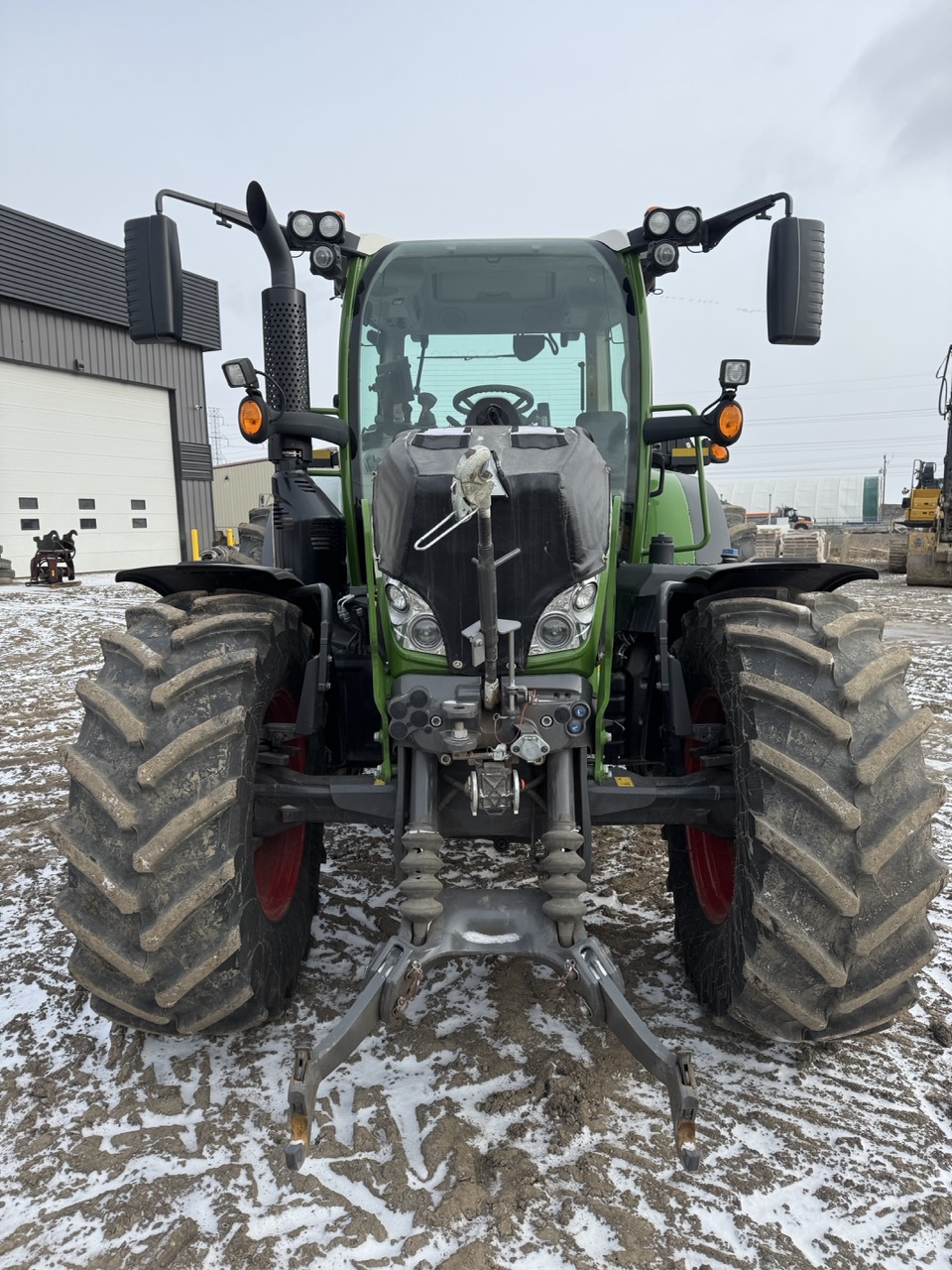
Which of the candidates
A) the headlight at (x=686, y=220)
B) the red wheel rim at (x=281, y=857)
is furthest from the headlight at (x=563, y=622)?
the headlight at (x=686, y=220)

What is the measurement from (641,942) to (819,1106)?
0.94 m

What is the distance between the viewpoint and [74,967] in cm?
227

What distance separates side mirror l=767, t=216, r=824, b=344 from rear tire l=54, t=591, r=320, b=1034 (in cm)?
204

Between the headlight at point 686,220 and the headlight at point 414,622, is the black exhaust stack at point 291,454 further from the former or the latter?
the headlight at point 686,220

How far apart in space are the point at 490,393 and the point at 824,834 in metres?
2.10

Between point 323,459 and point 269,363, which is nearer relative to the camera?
point 269,363

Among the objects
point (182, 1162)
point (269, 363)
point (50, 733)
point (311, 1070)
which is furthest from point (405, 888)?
point (50, 733)

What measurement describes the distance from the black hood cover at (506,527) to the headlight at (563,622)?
0.03 meters

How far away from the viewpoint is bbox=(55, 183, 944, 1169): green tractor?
83.5 inches

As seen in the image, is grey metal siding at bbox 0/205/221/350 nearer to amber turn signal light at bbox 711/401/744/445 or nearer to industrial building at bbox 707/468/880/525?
amber turn signal light at bbox 711/401/744/445

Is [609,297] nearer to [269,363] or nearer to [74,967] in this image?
[269,363]

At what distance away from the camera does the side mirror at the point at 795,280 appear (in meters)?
2.95

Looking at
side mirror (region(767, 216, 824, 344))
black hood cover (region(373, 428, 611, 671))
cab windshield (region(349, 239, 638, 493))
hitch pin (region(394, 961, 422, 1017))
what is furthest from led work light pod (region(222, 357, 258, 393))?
hitch pin (region(394, 961, 422, 1017))

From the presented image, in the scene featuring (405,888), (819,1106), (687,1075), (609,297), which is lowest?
(819,1106)
